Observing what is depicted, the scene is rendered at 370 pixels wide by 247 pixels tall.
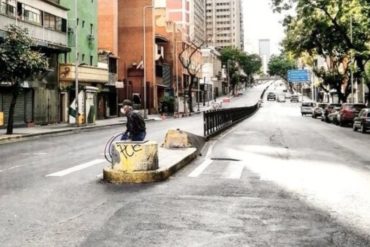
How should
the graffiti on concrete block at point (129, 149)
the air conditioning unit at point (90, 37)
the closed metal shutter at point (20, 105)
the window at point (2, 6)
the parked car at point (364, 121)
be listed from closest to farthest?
the graffiti on concrete block at point (129, 149)
the parked car at point (364, 121)
the window at point (2, 6)
the closed metal shutter at point (20, 105)
the air conditioning unit at point (90, 37)

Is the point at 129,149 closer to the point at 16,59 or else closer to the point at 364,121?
the point at 16,59

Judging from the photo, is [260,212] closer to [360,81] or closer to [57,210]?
[57,210]

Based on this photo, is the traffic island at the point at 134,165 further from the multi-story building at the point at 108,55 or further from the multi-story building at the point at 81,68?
the multi-story building at the point at 108,55

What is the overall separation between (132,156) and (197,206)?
10.5 feet

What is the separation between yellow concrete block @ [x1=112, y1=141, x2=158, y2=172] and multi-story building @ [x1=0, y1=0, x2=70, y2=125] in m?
26.1

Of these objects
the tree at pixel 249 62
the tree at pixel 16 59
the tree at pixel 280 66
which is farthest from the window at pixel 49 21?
the tree at pixel 280 66

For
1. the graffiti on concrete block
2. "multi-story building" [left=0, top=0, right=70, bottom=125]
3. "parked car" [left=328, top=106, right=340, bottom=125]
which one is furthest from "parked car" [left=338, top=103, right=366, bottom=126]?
the graffiti on concrete block

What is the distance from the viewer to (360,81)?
5603cm

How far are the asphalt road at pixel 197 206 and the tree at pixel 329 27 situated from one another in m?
23.7

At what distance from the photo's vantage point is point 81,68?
5028 centimetres

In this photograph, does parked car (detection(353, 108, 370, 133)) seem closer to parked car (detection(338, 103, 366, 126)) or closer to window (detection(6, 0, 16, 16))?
parked car (detection(338, 103, 366, 126))

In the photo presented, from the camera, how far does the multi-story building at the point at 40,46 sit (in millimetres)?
38500

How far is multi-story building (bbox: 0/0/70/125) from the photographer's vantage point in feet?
126

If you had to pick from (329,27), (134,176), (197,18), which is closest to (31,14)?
(329,27)
